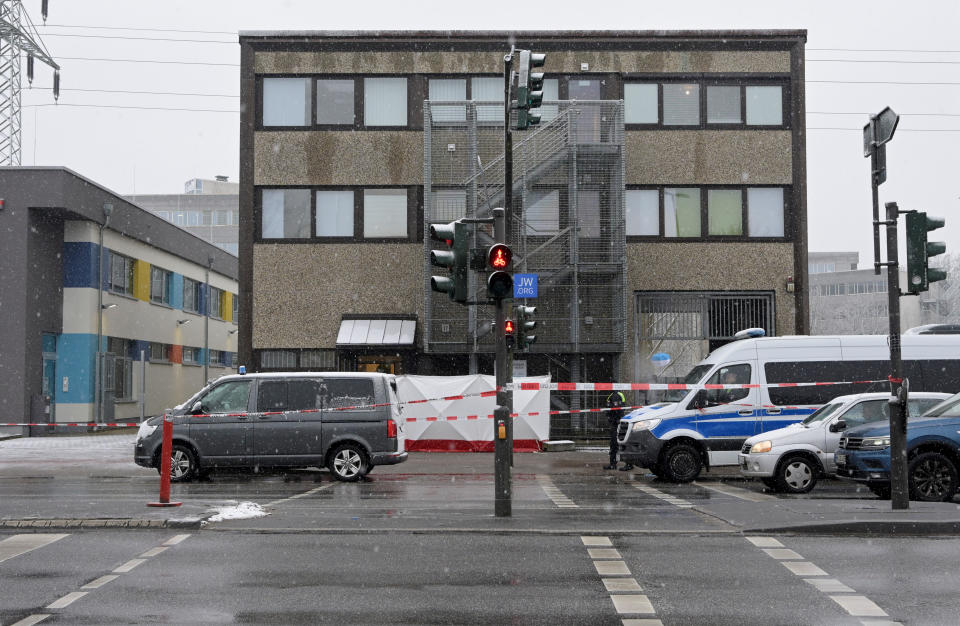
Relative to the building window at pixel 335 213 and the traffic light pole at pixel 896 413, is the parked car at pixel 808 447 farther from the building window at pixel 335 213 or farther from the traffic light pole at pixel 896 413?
the building window at pixel 335 213

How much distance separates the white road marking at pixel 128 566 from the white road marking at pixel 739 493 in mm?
8909

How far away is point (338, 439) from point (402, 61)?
16173 millimetres

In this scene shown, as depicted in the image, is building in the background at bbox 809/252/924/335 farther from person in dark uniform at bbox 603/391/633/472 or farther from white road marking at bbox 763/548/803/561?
white road marking at bbox 763/548/803/561

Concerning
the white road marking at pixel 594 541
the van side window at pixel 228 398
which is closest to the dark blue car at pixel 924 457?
the white road marking at pixel 594 541

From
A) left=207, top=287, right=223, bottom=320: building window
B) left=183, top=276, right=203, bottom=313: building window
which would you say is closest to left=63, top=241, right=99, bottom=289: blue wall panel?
left=183, top=276, right=203, bottom=313: building window

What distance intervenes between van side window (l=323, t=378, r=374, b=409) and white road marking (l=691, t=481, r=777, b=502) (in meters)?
5.93

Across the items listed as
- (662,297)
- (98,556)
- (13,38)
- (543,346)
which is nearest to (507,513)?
(98,556)

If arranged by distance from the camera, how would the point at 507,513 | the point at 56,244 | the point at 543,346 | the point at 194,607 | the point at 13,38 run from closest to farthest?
1. the point at 194,607
2. the point at 507,513
3. the point at 543,346
4. the point at 56,244
5. the point at 13,38

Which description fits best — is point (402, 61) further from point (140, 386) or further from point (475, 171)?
point (140, 386)

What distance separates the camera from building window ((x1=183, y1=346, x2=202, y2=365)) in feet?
157

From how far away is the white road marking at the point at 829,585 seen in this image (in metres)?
8.34

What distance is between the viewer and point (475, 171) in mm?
29484

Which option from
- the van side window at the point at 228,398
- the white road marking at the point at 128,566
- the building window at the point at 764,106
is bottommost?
the white road marking at the point at 128,566

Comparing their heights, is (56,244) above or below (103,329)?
above
